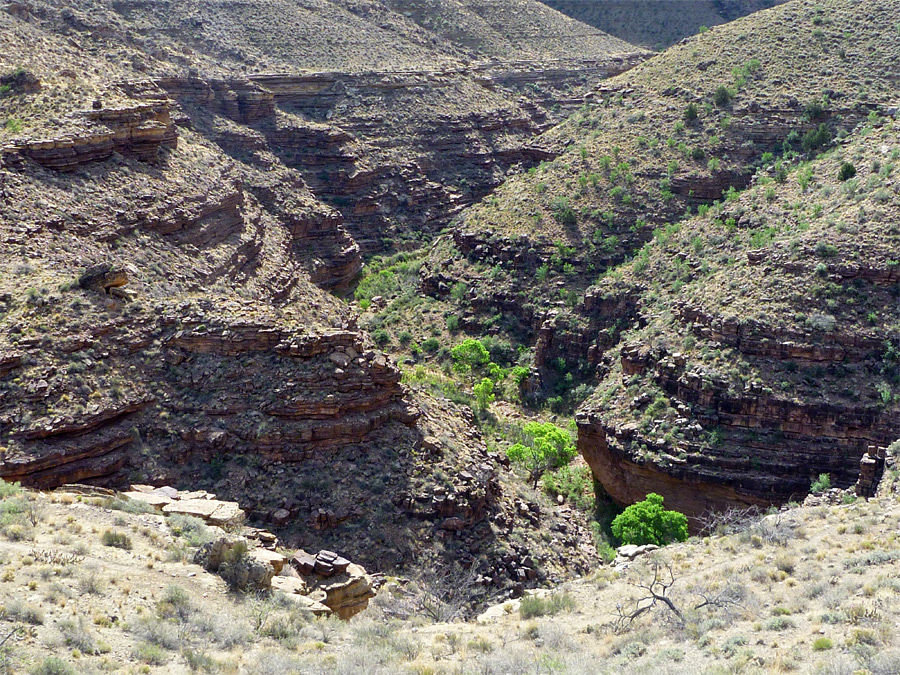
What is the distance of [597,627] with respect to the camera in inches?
880

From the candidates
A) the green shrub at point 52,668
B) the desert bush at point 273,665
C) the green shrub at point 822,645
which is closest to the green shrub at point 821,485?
the green shrub at point 822,645

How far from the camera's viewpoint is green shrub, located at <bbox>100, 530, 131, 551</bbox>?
23125 mm

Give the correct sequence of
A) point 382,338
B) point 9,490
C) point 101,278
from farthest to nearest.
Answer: point 382,338
point 101,278
point 9,490

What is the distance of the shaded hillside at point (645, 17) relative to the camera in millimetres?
111750

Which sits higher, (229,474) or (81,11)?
(81,11)

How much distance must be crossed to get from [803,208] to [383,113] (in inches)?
1393

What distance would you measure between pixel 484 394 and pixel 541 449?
6.41m

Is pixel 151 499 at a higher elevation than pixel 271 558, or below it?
below

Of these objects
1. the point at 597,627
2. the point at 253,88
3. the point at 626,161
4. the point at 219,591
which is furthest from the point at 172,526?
the point at 253,88

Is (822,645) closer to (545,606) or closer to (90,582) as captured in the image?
(545,606)

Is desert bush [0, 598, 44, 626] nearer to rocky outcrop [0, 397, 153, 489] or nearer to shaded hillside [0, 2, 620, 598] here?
rocky outcrop [0, 397, 153, 489]

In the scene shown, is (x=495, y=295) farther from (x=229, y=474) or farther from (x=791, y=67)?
(x=229, y=474)

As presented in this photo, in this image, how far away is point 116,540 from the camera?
76.2 feet

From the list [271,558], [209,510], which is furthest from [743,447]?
[209,510]
